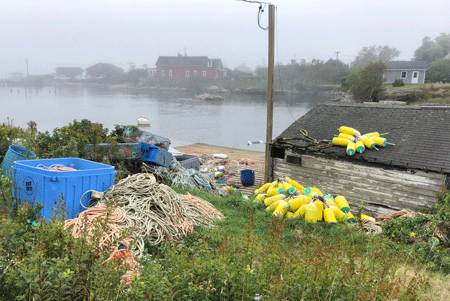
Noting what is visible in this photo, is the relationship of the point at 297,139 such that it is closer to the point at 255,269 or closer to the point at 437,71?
the point at 255,269

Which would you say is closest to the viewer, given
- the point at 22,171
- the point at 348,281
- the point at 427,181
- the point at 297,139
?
the point at 348,281

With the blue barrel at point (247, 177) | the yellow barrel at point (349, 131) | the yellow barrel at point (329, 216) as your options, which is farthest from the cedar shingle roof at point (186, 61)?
the yellow barrel at point (329, 216)

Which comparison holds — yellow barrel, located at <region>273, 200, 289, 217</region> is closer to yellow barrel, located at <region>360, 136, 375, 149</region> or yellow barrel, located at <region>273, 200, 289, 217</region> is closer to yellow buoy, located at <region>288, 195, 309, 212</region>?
yellow buoy, located at <region>288, 195, 309, 212</region>

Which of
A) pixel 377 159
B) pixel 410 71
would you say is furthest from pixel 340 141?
pixel 410 71

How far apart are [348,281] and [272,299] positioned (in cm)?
72

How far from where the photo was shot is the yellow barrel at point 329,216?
25.1ft

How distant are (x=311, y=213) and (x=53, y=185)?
16.5 feet

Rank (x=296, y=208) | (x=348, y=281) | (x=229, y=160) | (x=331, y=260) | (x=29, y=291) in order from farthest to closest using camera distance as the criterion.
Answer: (x=229, y=160) → (x=296, y=208) → (x=331, y=260) → (x=348, y=281) → (x=29, y=291)

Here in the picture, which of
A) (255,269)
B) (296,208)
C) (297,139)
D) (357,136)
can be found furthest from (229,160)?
(255,269)

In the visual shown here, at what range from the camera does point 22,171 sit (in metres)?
5.73

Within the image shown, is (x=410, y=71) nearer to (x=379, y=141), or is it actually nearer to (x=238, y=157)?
(x=238, y=157)

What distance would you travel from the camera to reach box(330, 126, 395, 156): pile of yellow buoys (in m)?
11.4

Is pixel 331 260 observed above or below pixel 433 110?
below

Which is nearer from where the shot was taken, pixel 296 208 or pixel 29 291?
pixel 29 291
